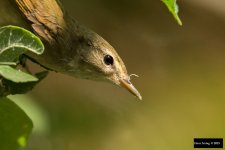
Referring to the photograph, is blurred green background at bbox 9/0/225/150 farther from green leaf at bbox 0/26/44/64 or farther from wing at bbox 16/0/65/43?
green leaf at bbox 0/26/44/64

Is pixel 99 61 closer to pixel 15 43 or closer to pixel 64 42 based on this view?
pixel 64 42

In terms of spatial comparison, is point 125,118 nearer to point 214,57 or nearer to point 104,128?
point 104,128

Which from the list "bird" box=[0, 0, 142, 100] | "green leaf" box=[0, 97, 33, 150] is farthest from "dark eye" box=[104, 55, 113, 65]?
"green leaf" box=[0, 97, 33, 150]

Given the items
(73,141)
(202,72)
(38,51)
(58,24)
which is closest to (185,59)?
(202,72)

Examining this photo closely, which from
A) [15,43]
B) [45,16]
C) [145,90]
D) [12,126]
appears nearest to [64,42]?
[45,16]

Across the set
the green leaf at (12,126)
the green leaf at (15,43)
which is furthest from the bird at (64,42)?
the green leaf at (15,43)

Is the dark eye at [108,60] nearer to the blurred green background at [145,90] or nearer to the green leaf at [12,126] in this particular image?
the blurred green background at [145,90]

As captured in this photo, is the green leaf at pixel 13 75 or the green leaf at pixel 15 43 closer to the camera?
the green leaf at pixel 13 75
